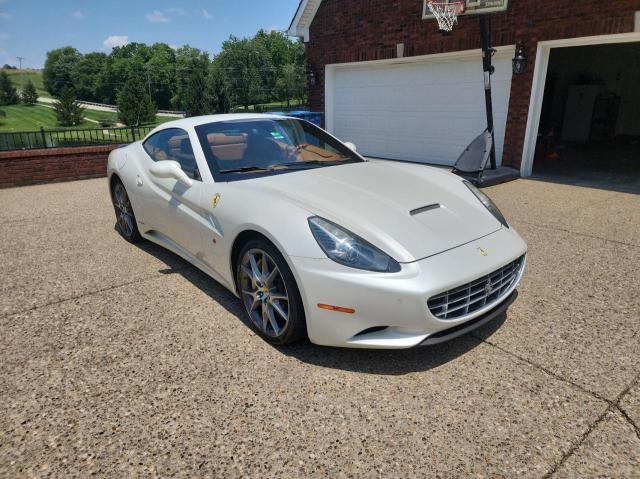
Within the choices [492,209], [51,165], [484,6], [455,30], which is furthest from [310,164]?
[51,165]

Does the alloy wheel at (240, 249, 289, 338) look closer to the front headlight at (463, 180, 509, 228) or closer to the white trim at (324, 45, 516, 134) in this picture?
the front headlight at (463, 180, 509, 228)

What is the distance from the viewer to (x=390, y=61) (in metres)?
10.8

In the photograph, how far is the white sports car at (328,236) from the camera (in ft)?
7.72

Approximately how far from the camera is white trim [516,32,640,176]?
749 cm

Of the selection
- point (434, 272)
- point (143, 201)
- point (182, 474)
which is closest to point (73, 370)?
point (182, 474)

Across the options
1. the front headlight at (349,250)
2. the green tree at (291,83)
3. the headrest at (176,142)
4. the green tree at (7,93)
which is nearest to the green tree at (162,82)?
the green tree at (291,83)

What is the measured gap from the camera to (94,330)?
307 cm

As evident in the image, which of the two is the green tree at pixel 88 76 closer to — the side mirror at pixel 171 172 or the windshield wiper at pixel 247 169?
the side mirror at pixel 171 172

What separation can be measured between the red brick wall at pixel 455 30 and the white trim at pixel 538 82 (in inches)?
3.5

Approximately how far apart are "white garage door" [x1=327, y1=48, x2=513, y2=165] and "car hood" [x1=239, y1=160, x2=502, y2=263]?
264 inches

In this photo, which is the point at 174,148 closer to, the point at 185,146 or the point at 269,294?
the point at 185,146

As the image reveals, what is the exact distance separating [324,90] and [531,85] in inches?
242

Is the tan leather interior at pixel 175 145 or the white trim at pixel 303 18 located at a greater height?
the white trim at pixel 303 18

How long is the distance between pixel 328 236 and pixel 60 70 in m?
153
